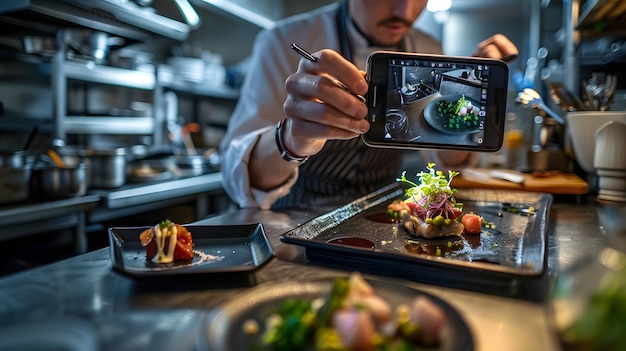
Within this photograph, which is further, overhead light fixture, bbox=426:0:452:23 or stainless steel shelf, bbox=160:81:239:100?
overhead light fixture, bbox=426:0:452:23

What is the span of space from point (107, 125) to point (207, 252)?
2.25 m

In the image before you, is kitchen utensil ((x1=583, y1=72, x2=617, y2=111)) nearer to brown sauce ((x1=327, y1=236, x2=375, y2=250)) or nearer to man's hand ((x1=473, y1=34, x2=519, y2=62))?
man's hand ((x1=473, y1=34, x2=519, y2=62))

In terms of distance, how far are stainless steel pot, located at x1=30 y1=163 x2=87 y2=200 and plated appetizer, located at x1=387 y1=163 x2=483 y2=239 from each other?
1.56 m

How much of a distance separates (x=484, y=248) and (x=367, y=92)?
0.45m

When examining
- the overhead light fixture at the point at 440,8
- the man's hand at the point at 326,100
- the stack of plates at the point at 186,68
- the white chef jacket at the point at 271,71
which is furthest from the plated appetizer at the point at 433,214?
the overhead light fixture at the point at 440,8

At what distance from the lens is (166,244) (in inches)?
38.3

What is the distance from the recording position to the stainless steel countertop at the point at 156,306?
0.65 metres

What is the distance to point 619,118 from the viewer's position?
5.31 feet

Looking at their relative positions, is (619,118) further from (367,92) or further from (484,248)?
(367,92)

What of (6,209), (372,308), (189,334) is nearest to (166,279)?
(189,334)

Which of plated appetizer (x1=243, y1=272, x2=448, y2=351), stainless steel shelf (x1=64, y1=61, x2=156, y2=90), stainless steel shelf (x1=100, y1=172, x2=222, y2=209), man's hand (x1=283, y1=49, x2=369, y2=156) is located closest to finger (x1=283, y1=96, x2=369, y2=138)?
man's hand (x1=283, y1=49, x2=369, y2=156)

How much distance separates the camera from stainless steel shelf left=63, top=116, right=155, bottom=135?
275 centimetres

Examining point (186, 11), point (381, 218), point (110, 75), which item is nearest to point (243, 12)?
point (110, 75)

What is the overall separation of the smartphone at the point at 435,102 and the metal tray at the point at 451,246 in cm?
23
